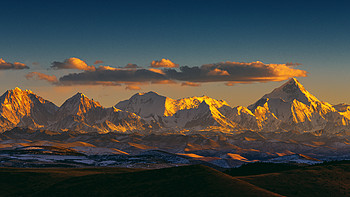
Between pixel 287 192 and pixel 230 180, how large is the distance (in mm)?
21655

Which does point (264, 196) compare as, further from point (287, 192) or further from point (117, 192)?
point (117, 192)

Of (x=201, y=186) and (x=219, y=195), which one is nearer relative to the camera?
(x=219, y=195)

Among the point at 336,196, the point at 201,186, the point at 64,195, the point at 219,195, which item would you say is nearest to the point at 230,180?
the point at 201,186

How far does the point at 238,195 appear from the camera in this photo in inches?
6599

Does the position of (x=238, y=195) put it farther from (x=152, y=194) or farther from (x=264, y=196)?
(x=152, y=194)

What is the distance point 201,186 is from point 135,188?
82.2ft

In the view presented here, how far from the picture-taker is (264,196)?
532 ft

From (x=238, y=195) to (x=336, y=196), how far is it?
4758cm

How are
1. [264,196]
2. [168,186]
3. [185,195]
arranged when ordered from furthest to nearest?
[168,186], [185,195], [264,196]

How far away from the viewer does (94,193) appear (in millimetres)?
195625

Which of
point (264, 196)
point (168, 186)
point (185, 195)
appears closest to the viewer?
point (264, 196)

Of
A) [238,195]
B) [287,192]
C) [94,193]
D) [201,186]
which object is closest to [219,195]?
[238,195]

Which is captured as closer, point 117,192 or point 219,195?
point 219,195

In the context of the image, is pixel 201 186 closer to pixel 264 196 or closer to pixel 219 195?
pixel 219 195
